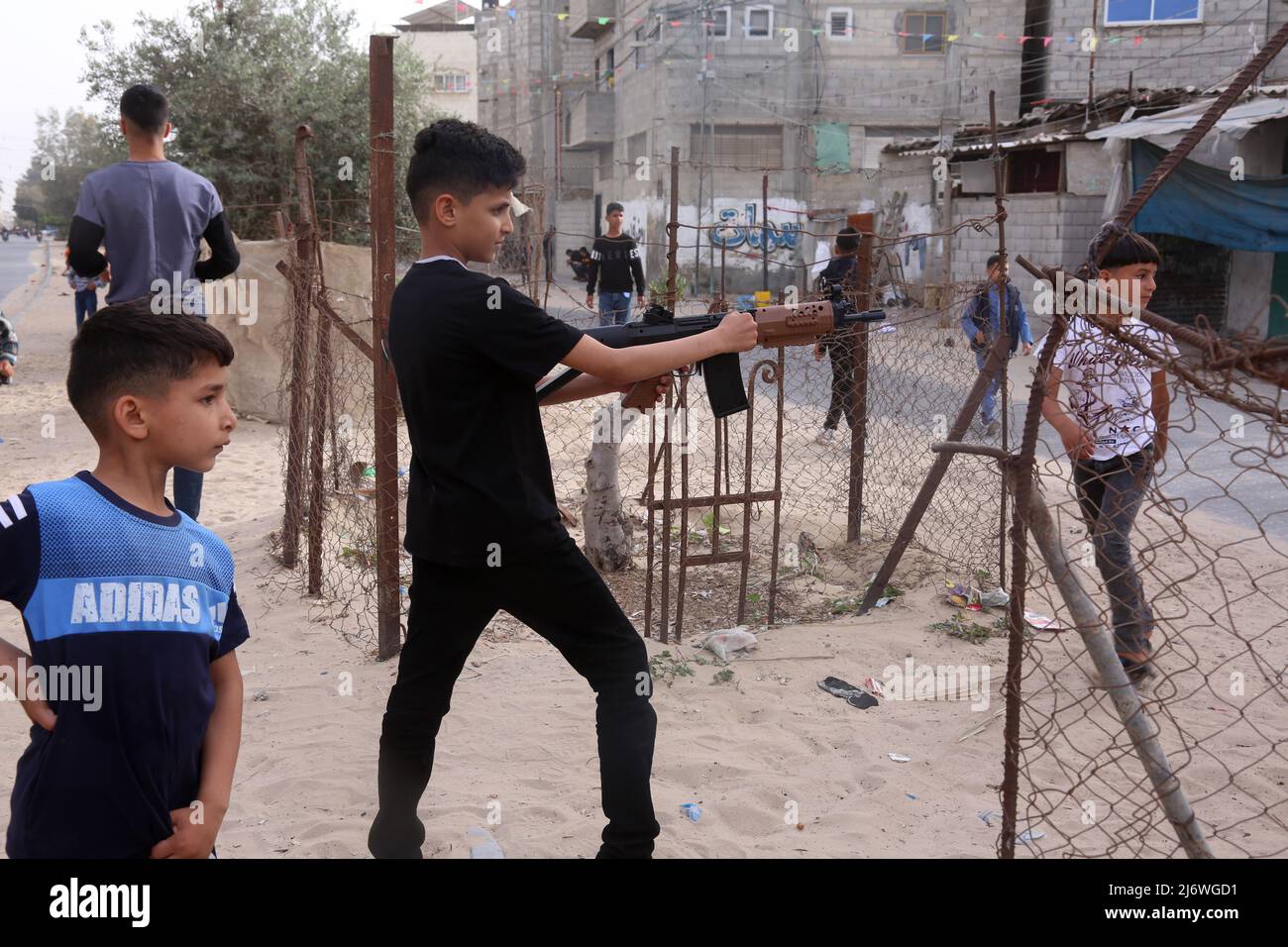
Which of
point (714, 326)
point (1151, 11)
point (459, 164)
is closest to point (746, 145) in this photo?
point (1151, 11)

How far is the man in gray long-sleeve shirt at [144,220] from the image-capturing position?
170 inches

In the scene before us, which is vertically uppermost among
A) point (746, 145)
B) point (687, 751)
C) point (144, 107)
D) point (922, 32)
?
point (922, 32)

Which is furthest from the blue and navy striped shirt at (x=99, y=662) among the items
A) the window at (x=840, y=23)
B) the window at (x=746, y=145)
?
the window at (x=840, y=23)

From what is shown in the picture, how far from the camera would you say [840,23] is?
1036 inches

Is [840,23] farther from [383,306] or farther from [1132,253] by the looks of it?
[383,306]

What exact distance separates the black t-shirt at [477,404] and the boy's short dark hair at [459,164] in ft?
0.56

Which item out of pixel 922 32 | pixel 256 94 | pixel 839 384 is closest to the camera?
pixel 839 384

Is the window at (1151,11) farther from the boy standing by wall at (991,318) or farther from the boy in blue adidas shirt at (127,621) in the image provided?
the boy in blue adidas shirt at (127,621)

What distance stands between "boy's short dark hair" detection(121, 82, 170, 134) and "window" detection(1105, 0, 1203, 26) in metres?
20.8

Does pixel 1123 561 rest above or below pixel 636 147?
below

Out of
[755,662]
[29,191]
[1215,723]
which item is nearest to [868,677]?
[755,662]

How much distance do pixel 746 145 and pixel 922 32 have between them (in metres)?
4.98
